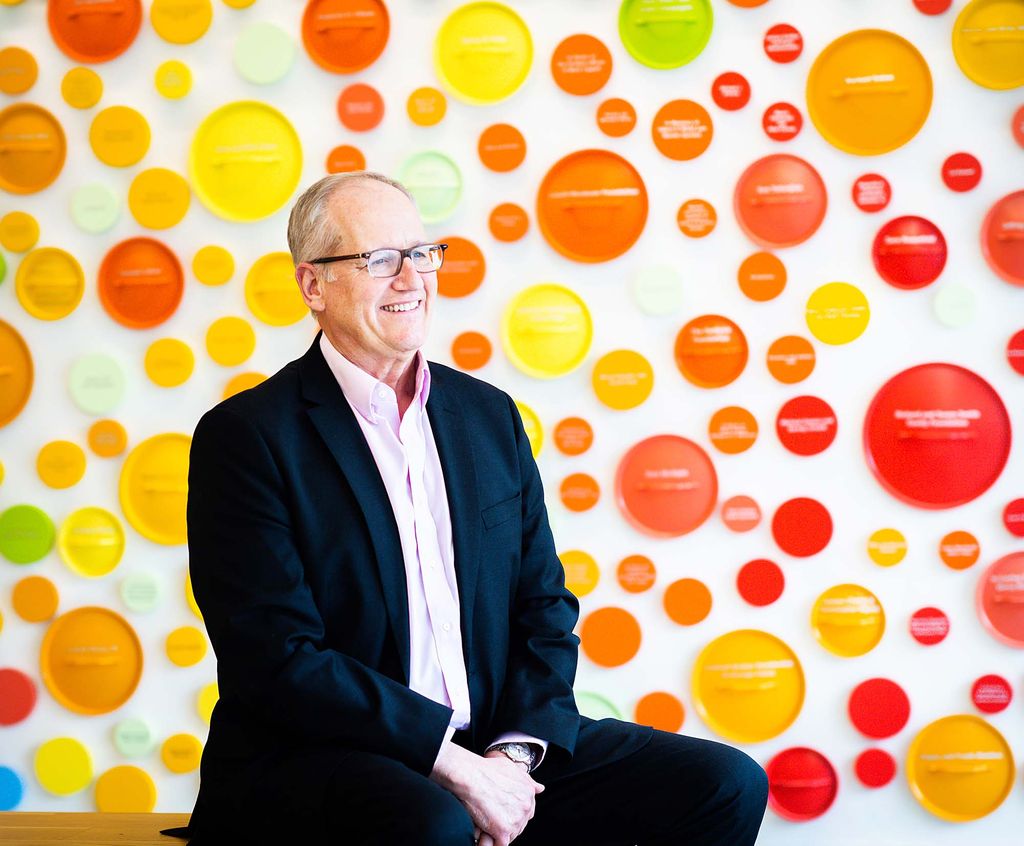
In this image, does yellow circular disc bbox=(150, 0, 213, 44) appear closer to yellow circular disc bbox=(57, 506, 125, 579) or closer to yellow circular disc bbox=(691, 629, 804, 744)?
yellow circular disc bbox=(57, 506, 125, 579)

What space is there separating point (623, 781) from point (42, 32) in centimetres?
192

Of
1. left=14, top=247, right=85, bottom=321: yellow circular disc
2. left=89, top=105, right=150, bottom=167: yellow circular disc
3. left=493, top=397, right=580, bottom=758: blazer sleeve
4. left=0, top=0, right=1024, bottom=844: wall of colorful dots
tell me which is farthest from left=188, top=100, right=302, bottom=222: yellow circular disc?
left=493, top=397, right=580, bottom=758: blazer sleeve

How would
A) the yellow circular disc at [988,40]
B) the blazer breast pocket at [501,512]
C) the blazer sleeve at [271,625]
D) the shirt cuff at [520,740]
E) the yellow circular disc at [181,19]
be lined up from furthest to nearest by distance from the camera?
the yellow circular disc at [181,19] < the yellow circular disc at [988,40] < the blazer breast pocket at [501,512] < the shirt cuff at [520,740] < the blazer sleeve at [271,625]

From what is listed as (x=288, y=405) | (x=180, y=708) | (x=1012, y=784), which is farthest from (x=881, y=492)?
(x=180, y=708)

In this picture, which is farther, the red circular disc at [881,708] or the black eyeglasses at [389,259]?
the red circular disc at [881,708]

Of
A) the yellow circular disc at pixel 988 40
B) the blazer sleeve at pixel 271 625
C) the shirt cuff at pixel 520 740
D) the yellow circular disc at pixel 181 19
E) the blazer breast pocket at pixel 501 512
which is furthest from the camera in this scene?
the yellow circular disc at pixel 181 19

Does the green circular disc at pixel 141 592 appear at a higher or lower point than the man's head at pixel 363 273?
lower

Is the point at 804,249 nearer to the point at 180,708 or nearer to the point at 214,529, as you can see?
the point at 214,529

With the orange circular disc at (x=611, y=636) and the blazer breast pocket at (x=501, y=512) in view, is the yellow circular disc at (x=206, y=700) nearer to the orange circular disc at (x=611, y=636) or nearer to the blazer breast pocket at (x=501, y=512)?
the orange circular disc at (x=611, y=636)

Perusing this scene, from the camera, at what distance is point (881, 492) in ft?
6.69

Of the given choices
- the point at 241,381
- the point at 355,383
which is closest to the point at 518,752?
the point at 355,383

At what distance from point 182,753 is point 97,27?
155 cm

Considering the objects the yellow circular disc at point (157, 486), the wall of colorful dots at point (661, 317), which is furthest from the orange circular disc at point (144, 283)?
the yellow circular disc at point (157, 486)

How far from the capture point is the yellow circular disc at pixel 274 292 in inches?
83.5
